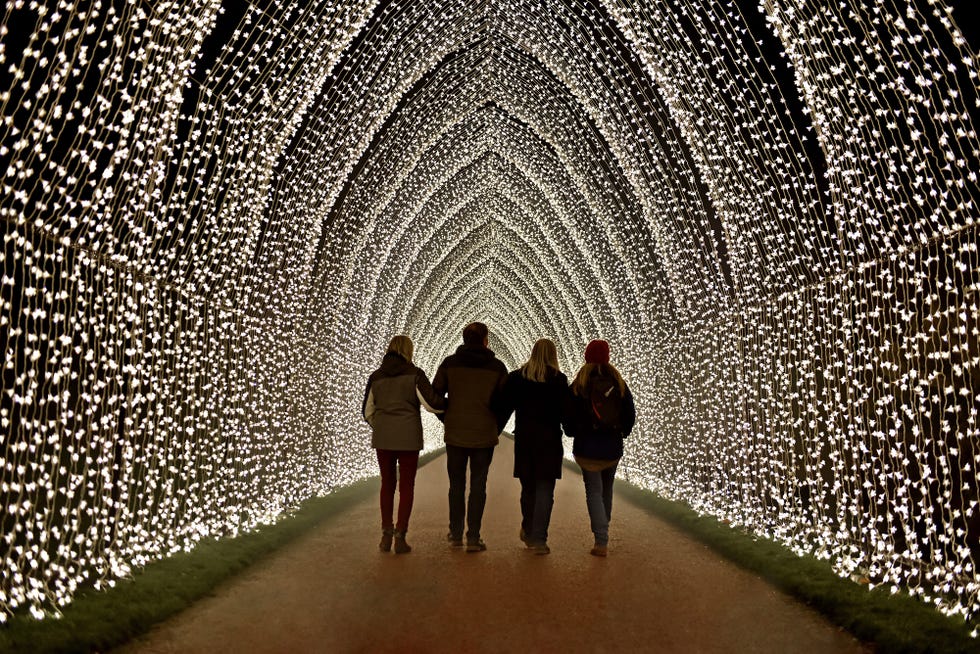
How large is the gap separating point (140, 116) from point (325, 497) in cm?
669

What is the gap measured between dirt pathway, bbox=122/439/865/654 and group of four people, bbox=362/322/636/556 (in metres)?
0.32

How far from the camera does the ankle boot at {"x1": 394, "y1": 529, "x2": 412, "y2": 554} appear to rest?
6.85 metres

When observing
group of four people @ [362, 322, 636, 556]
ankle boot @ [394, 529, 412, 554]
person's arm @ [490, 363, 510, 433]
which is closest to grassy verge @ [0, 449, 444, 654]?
ankle boot @ [394, 529, 412, 554]

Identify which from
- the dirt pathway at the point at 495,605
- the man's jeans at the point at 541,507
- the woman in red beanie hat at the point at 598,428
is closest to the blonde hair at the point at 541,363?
the woman in red beanie hat at the point at 598,428

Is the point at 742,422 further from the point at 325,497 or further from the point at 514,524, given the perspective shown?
the point at 325,497

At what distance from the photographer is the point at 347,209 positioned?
37.0 ft

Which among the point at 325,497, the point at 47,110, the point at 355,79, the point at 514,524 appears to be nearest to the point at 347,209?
the point at 355,79

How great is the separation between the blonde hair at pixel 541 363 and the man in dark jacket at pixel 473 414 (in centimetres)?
22

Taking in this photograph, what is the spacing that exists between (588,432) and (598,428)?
0.08 metres

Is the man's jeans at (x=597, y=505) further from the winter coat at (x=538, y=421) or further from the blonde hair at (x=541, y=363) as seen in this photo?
the blonde hair at (x=541, y=363)

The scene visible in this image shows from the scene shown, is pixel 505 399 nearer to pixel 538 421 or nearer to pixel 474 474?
pixel 538 421

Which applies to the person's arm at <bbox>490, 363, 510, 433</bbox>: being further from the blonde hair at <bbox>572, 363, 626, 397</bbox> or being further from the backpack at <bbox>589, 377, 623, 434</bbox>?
the backpack at <bbox>589, 377, 623, 434</bbox>

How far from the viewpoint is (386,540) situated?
6.95 metres

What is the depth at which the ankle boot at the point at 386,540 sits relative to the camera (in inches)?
272
